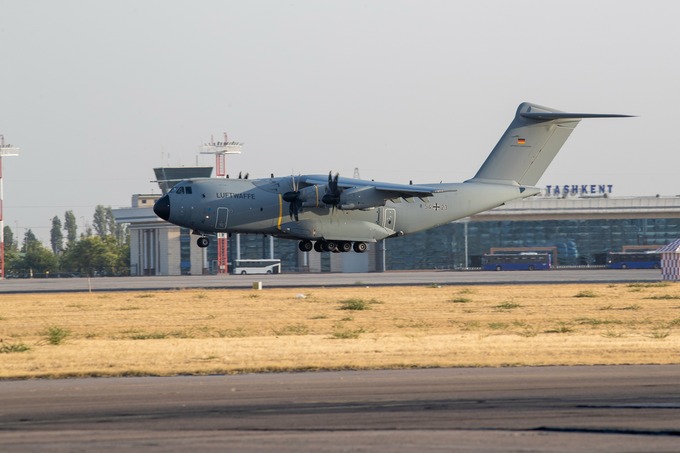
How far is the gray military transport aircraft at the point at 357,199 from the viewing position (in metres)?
48.6

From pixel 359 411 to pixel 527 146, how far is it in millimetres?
41566

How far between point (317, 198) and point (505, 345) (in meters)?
24.2

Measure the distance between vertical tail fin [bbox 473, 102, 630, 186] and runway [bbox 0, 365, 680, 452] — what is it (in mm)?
34833

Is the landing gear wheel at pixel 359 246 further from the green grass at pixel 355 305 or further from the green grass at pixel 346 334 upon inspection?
the green grass at pixel 346 334

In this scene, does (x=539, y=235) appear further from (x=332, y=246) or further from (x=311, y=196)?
(x=311, y=196)

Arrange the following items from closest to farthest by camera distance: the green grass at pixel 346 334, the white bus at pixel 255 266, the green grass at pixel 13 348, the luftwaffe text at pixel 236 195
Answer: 1. the green grass at pixel 13 348
2. the green grass at pixel 346 334
3. the luftwaffe text at pixel 236 195
4. the white bus at pixel 255 266

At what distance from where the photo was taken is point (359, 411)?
15438 millimetres

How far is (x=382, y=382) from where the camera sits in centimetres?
1892

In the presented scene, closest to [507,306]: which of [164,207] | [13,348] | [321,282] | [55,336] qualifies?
[164,207]

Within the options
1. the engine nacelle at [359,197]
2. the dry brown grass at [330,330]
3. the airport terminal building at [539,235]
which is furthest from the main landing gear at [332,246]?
the airport terminal building at [539,235]

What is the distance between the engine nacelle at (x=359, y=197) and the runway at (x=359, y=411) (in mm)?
29194

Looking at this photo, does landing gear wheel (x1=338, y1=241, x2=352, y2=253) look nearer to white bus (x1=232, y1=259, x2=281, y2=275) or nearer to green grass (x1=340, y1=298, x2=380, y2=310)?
green grass (x1=340, y1=298, x2=380, y2=310)

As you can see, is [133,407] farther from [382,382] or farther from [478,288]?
[478,288]

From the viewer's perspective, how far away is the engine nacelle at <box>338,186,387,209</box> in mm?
49531
